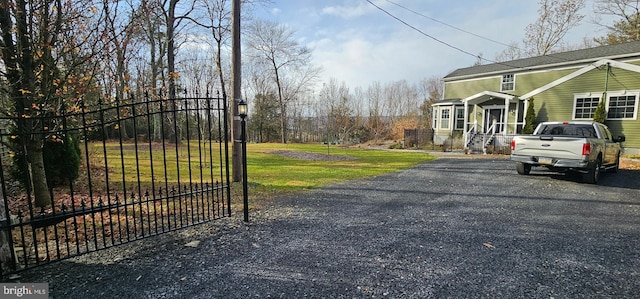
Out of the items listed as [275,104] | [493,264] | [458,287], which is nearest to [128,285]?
[458,287]

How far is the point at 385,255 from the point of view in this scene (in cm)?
317

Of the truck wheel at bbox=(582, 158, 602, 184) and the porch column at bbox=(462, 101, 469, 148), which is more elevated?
the porch column at bbox=(462, 101, 469, 148)

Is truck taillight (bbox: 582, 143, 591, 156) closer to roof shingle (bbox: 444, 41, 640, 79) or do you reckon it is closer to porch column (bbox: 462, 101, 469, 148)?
porch column (bbox: 462, 101, 469, 148)

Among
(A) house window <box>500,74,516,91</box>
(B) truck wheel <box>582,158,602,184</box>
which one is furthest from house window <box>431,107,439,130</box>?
(B) truck wheel <box>582,158,602,184</box>

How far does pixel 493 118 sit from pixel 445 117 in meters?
3.09

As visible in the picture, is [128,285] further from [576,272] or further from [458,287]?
[576,272]

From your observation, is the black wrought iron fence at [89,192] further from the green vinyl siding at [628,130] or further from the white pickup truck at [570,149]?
the green vinyl siding at [628,130]

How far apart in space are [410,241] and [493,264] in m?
0.92

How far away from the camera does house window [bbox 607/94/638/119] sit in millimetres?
12938

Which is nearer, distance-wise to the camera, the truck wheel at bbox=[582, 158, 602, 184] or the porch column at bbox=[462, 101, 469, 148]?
the truck wheel at bbox=[582, 158, 602, 184]

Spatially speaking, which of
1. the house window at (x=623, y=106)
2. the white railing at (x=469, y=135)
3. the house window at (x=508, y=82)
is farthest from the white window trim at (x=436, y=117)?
the house window at (x=623, y=106)

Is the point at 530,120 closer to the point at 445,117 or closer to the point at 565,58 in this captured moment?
the point at 565,58

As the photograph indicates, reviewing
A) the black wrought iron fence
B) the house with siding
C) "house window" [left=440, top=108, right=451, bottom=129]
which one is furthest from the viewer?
"house window" [left=440, top=108, right=451, bottom=129]

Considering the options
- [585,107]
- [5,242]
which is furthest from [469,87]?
[5,242]
